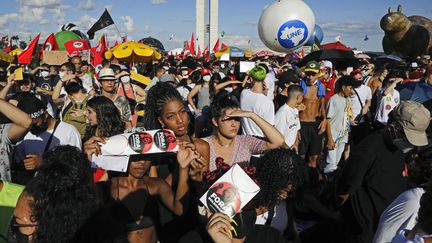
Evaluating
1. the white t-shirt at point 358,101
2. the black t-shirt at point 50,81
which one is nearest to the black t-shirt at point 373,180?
the white t-shirt at point 358,101

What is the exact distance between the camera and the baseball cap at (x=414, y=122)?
311cm

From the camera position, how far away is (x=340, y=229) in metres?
3.50

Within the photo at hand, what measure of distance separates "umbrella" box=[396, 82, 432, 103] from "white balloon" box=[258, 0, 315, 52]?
626cm

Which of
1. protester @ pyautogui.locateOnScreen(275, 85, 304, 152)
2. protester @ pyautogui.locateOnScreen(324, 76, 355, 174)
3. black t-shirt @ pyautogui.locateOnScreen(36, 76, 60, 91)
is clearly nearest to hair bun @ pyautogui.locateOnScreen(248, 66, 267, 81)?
protester @ pyautogui.locateOnScreen(275, 85, 304, 152)

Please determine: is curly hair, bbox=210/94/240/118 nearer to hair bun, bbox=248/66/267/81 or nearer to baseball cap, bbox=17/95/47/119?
baseball cap, bbox=17/95/47/119

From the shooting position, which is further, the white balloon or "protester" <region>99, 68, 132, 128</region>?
the white balloon

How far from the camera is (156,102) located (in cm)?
344

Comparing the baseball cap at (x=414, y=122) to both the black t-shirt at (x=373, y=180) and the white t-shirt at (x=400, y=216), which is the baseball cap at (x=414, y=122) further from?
the white t-shirt at (x=400, y=216)

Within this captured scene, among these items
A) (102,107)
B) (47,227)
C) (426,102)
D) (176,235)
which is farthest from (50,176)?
(426,102)

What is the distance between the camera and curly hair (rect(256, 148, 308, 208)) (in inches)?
115

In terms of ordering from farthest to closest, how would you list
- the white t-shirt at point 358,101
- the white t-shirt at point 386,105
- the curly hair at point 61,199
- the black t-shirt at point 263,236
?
the white t-shirt at point 358,101, the white t-shirt at point 386,105, the black t-shirt at point 263,236, the curly hair at point 61,199

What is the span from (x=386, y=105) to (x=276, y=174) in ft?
17.9

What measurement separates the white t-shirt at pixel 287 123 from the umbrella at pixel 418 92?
194 cm

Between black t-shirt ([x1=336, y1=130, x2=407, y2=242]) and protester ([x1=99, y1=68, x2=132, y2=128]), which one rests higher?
black t-shirt ([x1=336, y1=130, x2=407, y2=242])
